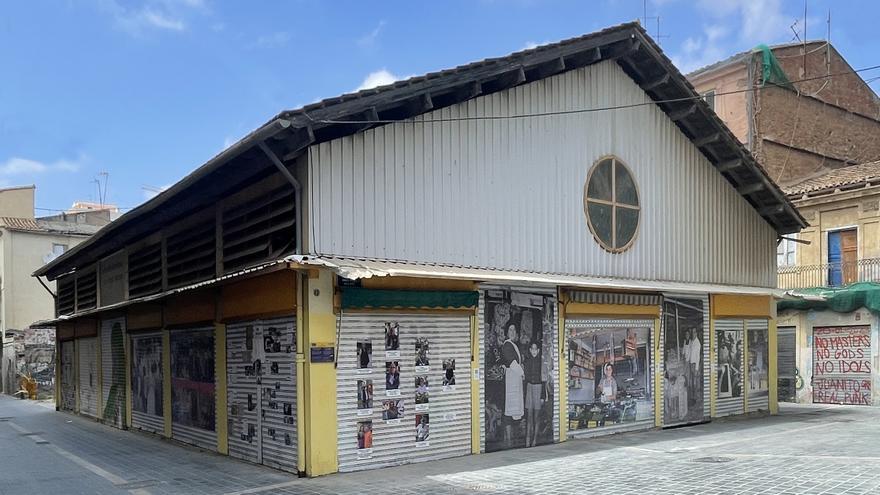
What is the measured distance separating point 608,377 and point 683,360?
2.42 meters

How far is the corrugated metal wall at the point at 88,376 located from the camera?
68.2 ft

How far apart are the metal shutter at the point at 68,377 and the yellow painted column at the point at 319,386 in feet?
53.9

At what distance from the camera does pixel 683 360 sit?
15695 millimetres

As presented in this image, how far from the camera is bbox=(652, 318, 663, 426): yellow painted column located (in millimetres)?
15055

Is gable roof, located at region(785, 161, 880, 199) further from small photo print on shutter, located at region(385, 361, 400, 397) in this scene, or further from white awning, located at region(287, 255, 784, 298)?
small photo print on shutter, located at region(385, 361, 400, 397)

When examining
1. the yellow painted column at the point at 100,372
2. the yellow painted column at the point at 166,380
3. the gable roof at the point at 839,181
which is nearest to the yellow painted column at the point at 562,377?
the yellow painted column at the point at 166,380

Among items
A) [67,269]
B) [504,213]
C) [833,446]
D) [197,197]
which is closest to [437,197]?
[504,213]

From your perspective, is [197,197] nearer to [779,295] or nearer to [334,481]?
[334,481]

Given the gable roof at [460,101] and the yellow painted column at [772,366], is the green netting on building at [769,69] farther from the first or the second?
the yellow painted column at [772,366]

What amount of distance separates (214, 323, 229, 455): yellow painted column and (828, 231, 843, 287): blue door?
59.1ft

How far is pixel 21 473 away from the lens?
11688mm

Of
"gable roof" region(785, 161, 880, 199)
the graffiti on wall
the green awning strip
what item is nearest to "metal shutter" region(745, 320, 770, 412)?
the graffiti on wall

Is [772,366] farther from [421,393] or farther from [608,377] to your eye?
[421,393]

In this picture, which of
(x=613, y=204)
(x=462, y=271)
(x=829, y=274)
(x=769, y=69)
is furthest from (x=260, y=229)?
(x=769, y=69)
